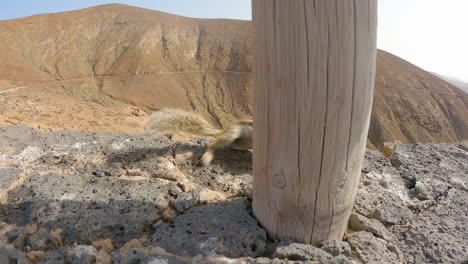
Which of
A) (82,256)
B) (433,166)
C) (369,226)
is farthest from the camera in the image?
(433,166)

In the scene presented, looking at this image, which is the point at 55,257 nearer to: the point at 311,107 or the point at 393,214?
the point at 311,107

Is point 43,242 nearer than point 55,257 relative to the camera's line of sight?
No

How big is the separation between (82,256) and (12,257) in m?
0.34

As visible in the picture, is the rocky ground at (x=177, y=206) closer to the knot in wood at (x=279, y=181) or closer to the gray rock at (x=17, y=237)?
the gray rock at (x=17, y=237)

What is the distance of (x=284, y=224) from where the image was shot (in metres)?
1.34

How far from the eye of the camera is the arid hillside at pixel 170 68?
23.5m

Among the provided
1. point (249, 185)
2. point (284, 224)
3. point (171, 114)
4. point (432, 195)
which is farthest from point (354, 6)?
point (171, 114)

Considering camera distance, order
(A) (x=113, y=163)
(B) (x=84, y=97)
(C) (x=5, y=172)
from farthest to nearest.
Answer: (B) (x=84, y=97) → (A) (x=113, y=163) → (C) (x=5, y=172)

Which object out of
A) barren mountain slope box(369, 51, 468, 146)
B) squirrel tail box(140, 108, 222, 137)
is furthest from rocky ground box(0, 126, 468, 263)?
barren mountain slope box(369, 51, 468, 146)

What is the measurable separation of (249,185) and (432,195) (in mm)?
1229

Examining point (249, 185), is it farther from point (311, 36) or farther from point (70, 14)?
point (70, 14)

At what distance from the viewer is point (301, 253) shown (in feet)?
4.11

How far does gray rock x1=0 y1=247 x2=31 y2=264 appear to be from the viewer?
1271 millimetres

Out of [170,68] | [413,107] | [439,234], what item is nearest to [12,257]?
[439,234]
